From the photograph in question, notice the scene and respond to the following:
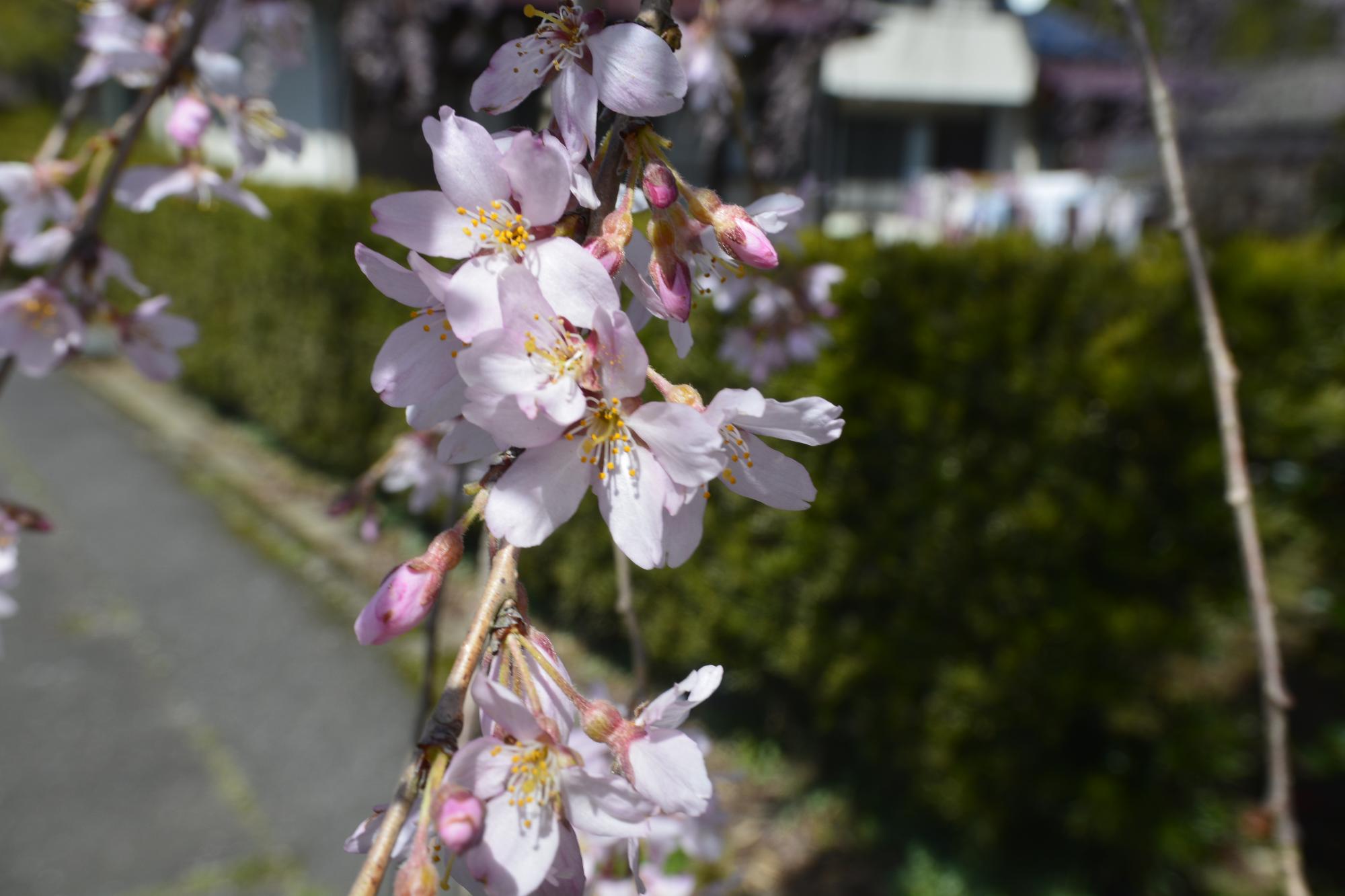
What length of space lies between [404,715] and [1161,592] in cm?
283

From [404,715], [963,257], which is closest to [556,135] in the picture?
[963,257]

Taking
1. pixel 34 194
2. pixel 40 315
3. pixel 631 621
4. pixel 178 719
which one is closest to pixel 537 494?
pixel 631 621

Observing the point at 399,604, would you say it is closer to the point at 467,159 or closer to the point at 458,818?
the point at 458,818

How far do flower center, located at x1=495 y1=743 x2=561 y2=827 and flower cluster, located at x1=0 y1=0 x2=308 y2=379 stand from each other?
0.99 m

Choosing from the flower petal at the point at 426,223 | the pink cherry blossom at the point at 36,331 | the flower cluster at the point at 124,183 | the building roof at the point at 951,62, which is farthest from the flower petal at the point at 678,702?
the building roof at the point at 951,62

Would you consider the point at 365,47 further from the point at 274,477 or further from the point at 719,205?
the point at 719,205

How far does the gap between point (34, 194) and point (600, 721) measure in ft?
4.66

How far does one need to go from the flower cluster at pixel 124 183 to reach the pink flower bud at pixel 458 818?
1.02 m

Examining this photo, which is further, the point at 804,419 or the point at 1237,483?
the point at 1237,483

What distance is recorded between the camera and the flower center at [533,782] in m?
0.60

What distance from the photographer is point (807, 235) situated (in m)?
3.30

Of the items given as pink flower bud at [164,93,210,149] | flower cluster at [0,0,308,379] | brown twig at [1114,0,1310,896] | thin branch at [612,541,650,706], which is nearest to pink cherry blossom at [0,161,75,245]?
flower cluster at [0,0,308,379]

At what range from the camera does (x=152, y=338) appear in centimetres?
157

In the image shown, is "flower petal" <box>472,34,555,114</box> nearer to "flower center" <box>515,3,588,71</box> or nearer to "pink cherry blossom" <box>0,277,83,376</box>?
"flower center" <box>515,3,588,71</box>
